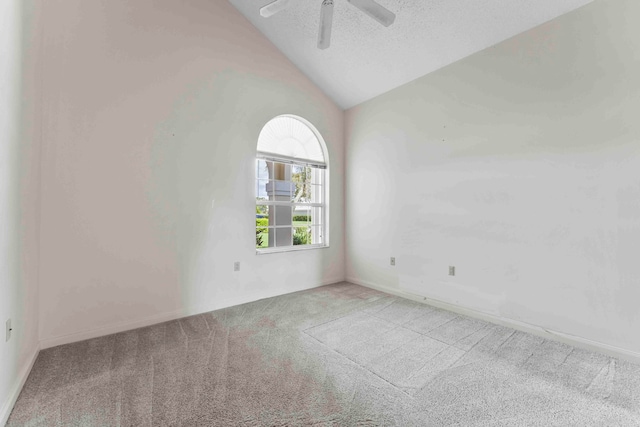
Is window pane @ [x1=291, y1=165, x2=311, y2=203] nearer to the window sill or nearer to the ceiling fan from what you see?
the window sill

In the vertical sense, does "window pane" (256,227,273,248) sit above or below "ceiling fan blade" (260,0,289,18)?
below

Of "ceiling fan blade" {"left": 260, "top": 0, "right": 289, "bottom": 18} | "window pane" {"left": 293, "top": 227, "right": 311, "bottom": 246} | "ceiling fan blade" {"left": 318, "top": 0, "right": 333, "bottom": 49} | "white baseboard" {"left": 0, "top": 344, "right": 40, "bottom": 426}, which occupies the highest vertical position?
"ceiling fan blade" {"left": 260, "top": 0, "right": 289, "bottom": 18}

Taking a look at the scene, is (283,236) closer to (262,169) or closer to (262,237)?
(262,237)

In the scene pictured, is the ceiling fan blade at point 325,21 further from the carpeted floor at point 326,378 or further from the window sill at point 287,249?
the carpeted floor at point 326,378

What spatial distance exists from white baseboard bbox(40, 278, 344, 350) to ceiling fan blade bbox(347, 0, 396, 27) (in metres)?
3.15

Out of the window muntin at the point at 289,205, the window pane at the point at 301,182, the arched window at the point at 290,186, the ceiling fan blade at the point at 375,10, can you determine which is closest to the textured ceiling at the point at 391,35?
the ceiling fan blade at the point at 375,10

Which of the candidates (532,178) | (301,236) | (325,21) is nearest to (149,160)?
(325,21)

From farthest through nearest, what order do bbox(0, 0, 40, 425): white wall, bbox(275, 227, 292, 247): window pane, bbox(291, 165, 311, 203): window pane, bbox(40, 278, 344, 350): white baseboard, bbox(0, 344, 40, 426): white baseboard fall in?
bbox(291, 165, 311, 203): window pane → bbox(275, 227, 292, 247): window pane → bbox(40, 278, 344, 350): white baseboard → bbox(0, 0, 40, 425): white wall → bbox(0, 344, 40, 426): white baseboard

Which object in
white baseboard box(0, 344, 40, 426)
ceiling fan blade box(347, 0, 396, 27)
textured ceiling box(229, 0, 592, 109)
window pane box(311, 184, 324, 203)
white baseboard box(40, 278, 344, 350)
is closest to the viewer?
white baseboard box(0, 344, 40, 426)

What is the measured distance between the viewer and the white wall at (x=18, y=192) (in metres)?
1.54

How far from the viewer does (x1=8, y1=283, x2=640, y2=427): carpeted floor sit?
59.2 inches

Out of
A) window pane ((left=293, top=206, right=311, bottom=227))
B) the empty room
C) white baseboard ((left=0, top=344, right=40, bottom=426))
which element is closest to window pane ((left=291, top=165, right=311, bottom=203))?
window pane ((left=293, top=206, right=311, bottom=227))

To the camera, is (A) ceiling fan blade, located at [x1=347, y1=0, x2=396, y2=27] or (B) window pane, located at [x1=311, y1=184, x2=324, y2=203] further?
(B) window pane, located at [x1=311, y1=184, x2=324, y2=203]

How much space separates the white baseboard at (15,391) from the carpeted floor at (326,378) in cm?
4
